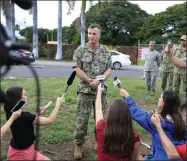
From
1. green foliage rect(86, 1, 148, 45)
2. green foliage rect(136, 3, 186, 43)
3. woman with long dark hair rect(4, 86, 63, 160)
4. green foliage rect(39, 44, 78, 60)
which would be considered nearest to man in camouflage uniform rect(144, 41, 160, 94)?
woman with long dark hair rect(4, 86, 63, 160)

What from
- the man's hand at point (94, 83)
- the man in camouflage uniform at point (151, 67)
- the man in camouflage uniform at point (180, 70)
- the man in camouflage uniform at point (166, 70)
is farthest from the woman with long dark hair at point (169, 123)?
the man in camouflage uniform at point (151, 67)

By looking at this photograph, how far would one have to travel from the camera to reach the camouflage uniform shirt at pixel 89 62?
154 inches

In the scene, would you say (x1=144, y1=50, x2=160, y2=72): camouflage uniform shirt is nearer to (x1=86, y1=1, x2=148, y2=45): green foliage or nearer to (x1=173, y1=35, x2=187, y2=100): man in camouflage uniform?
(x1=173, y1=35, x2=187, y2=100): man in camouflage uniform

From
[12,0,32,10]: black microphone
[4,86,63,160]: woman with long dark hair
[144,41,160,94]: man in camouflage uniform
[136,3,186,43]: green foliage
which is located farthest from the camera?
[136,3,186,43]: green foliage

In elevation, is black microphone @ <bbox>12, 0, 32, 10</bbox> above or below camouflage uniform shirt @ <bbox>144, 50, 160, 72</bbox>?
above

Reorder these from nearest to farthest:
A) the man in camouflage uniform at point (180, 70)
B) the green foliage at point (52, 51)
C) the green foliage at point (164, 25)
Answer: the man in camouflage uniform at point (180, 70) < the green foliage at point (52, 51) < the green foliage at point (164, 25)

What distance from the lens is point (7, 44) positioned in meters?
1.06

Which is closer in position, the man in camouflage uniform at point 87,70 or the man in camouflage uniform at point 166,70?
the man in camouflage uniform at point 87,70

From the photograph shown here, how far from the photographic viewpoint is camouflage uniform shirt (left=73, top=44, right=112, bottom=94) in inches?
154

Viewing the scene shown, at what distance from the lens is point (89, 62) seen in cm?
392

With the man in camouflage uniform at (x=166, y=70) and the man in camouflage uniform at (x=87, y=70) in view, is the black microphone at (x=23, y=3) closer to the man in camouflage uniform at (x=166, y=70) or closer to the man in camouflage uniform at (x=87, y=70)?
the man in camouflage uniform at (x=87, y=70)

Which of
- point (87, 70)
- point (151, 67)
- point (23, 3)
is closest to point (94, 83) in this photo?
point (87, 70)

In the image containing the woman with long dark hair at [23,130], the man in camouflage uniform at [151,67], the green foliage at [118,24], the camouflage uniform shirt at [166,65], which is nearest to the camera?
the woman with long dark hair at [23,130]

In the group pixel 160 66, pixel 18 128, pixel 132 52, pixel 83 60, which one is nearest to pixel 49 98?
pixel 160 66
